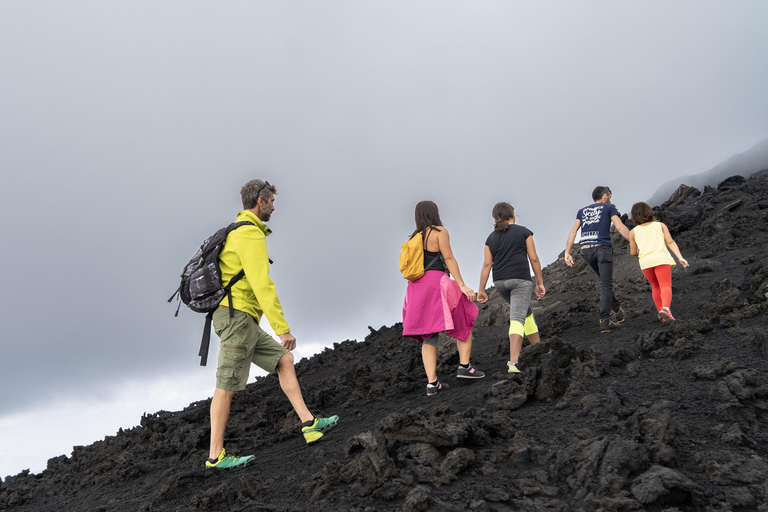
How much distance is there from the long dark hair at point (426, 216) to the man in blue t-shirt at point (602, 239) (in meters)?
3.77

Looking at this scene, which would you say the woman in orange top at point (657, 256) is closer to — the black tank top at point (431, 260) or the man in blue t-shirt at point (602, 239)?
the man in blue t-shirt at point (602, 239)

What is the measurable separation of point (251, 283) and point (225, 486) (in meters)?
1.78

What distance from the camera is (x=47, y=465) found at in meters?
10.1

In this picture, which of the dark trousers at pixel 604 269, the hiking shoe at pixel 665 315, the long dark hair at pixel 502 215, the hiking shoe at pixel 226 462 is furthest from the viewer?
the dark trousers at pixel 604 269

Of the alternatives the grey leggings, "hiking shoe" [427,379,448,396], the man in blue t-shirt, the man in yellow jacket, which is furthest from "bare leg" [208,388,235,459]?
the man in blue t-shirt

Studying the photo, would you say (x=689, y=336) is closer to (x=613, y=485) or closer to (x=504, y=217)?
(x=504, y=217)

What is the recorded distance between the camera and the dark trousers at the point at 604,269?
9164mm

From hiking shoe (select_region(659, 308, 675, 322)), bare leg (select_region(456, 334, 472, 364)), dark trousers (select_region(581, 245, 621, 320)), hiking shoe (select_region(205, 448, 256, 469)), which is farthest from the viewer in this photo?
dark trousers (select_region(581, 245, 621, 320))

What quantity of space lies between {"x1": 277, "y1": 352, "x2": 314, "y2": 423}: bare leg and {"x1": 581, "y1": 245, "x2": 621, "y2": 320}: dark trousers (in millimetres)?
5751

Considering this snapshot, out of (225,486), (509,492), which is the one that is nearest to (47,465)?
(225,486)

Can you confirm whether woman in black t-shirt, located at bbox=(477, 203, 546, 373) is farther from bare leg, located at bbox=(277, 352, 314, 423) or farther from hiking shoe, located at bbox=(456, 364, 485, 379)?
bare leg, located at bbox=(277, 352, 314, 423)

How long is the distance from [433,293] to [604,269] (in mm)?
4107

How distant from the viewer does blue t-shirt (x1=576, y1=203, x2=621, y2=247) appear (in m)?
9.23

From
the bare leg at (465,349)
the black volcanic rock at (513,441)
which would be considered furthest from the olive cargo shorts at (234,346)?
the bare leg at (465,349)
